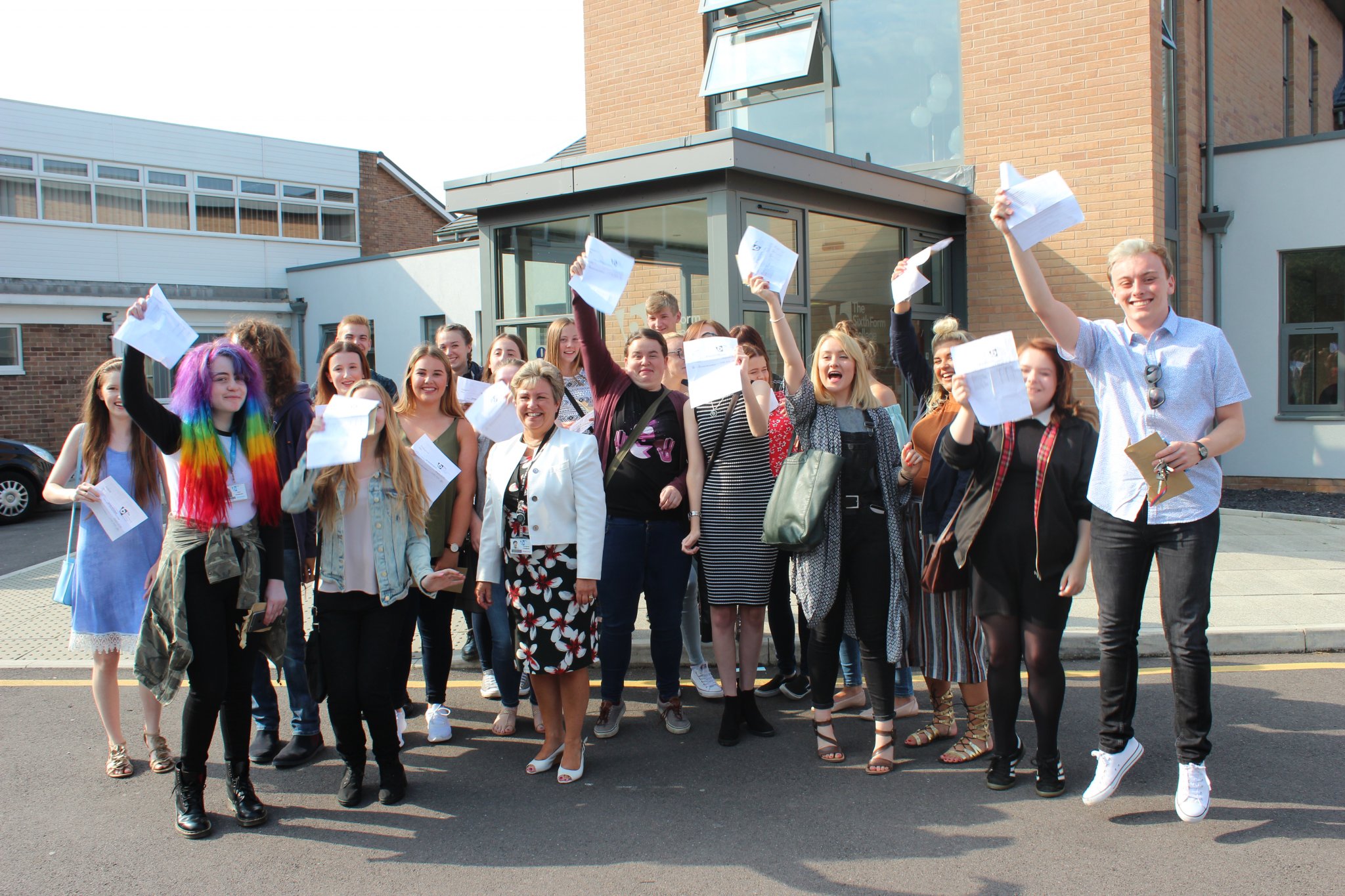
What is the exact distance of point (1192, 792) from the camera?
346 centimetres

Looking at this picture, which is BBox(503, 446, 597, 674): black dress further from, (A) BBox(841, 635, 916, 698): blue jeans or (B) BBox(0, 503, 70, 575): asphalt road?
(B) BBox(0, 503, 70, 575): asphalt road

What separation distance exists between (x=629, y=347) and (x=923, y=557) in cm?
173

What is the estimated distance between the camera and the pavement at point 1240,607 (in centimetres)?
573

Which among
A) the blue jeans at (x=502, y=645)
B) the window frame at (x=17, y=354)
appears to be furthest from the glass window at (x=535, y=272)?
the window frame at (x=17, y=354)

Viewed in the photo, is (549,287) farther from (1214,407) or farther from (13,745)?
(1214,407)

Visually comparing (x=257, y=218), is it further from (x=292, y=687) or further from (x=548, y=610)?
(x=548, y=610)

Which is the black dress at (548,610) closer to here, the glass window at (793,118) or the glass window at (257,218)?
the glass window at (793,118)

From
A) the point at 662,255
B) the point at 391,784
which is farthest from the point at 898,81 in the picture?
the point at 391,784

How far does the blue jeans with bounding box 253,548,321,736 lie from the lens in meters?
4.48

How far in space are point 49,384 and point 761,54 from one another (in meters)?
15.9

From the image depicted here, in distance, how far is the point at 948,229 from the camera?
10.9 m

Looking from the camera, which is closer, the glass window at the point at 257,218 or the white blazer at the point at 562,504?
the white blazer at the point at 562,504

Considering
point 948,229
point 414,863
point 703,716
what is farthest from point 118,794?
point 948,229

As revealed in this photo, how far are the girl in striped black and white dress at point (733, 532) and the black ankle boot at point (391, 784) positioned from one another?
1.49 metres
